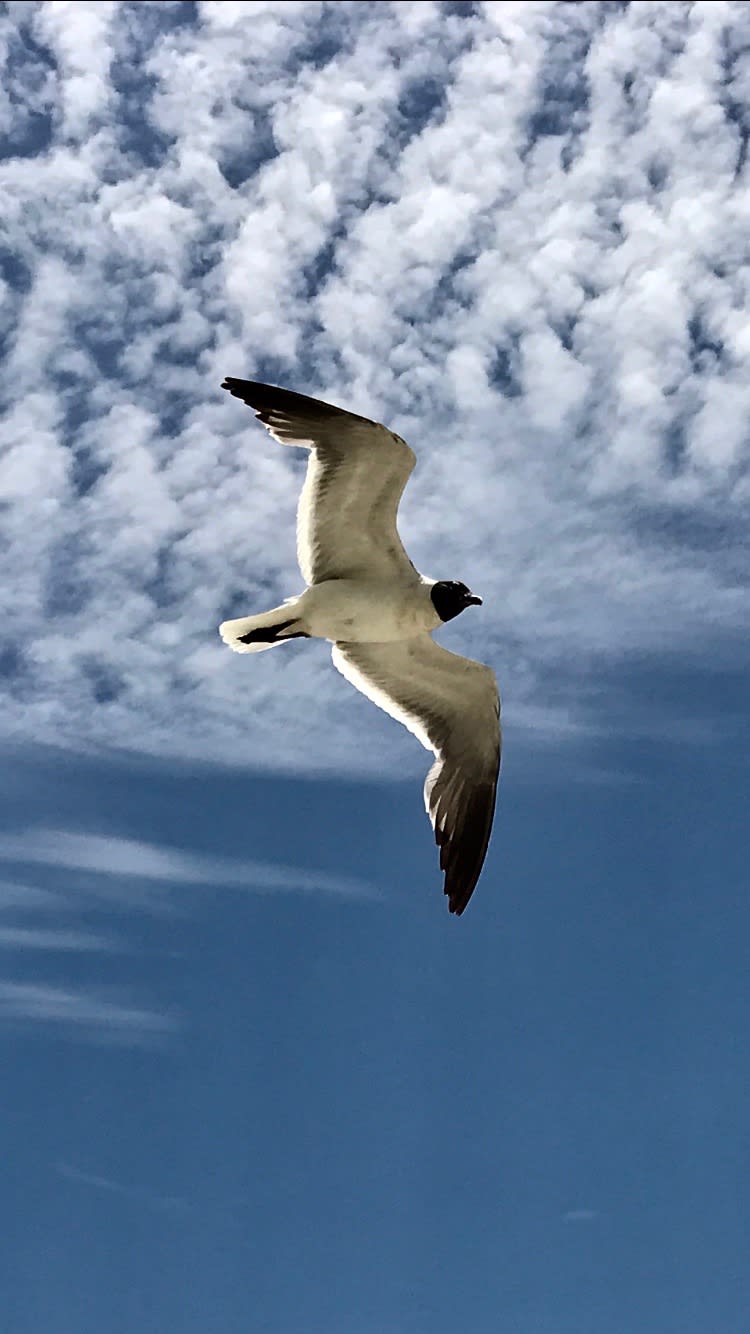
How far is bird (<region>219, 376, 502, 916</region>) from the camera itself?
11.7 metres

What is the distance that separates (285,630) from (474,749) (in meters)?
2.27

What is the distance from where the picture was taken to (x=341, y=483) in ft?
39.0

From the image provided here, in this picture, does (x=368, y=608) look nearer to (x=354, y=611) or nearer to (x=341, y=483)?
(x=354, y=611)

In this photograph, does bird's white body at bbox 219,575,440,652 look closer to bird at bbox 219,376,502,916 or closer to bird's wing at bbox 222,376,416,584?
bird at bbox 219,376,502,916

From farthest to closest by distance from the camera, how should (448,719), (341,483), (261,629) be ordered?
1. (448,719)
2. (261,629)
3. (341,483)

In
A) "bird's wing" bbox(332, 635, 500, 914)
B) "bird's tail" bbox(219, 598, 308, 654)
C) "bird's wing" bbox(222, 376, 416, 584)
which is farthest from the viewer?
"bird's wing" bbox(332, 635, 500, 914)

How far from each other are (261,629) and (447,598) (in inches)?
65.0

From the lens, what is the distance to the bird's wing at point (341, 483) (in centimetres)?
1164

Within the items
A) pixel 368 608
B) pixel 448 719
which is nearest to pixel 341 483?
pixel 368 608

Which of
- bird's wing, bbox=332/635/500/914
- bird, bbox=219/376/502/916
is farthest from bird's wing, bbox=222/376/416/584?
bird's wing, bbox=332/635/500/914

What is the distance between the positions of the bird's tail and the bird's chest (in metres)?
0.18

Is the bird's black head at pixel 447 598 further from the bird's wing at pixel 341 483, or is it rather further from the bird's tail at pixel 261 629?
the bird's tail at pixel 261 629

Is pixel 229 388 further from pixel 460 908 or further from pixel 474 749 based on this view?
pixel 460 908

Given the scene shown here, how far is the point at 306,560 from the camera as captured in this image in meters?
12.5
